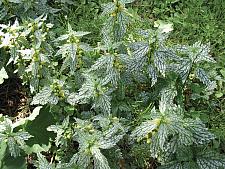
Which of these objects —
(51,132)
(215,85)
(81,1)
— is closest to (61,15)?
(81,1)

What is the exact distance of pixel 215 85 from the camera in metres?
2.95

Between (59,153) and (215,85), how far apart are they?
111 centimetres

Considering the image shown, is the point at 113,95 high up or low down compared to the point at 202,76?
down

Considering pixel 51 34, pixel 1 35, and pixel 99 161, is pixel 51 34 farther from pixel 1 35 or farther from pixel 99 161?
pixel 99 161

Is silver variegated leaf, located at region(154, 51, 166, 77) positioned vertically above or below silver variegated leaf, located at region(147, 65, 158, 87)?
above

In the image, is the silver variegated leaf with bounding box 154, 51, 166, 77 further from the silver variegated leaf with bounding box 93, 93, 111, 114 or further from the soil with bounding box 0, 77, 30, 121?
the soil with bounding box 0, 77, 30, 121

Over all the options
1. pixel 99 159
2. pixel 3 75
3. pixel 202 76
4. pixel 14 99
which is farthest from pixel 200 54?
pixel 14 99

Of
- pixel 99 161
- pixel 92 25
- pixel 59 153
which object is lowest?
pixel 59 153

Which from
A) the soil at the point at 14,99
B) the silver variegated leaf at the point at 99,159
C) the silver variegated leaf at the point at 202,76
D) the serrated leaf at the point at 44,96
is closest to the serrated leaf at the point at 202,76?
the silver variegated leaf at the point at 202,76

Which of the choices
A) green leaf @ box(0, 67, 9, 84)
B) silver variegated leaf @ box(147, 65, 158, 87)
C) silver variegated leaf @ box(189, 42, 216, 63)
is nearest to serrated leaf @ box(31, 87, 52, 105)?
green leaf @ box(0, 67, 9, 84)

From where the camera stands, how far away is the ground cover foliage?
242 cm

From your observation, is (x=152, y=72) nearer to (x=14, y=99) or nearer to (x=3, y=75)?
(x=3, y=75)

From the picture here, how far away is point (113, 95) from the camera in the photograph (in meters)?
2.72

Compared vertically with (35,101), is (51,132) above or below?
below
